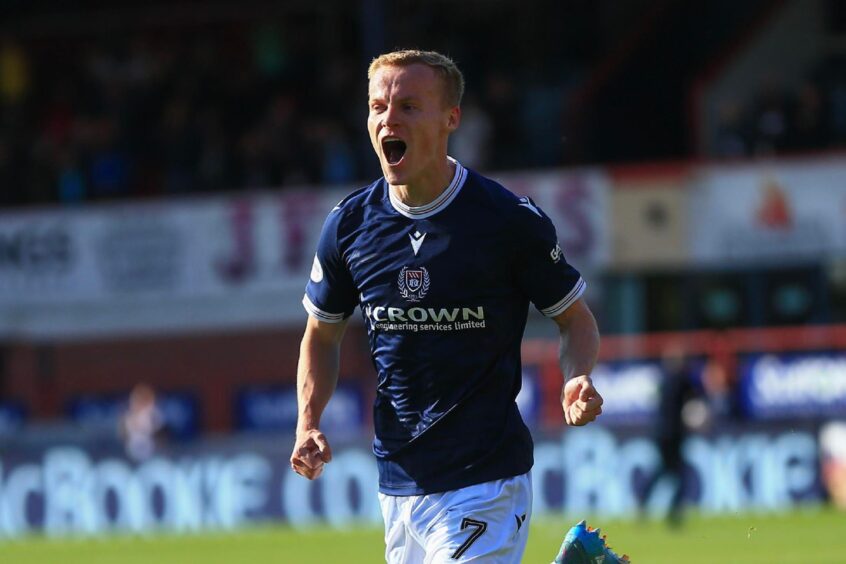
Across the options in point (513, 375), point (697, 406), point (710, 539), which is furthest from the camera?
point (697, 406)

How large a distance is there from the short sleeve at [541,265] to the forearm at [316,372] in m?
0.82

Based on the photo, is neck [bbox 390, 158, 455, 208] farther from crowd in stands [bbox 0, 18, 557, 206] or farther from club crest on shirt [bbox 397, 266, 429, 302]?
crowd in stands [bbox 0, 18, 557, 206]

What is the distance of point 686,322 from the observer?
27125 millimetres

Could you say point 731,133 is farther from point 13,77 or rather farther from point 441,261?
point 441,261

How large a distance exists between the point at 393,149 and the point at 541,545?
10.5 meters

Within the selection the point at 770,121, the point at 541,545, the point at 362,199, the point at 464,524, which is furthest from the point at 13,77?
the point at 464,524

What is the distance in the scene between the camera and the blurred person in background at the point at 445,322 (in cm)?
620

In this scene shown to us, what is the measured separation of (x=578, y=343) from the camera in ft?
20.9

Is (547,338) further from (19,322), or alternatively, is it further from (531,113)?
(19,322)

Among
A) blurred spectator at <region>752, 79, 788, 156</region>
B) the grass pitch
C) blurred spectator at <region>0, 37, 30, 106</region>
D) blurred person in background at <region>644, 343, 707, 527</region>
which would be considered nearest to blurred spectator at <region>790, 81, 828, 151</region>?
blurred spectator at <region>752, 79, 788, 156</region>

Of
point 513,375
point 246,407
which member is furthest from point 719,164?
point 513,375

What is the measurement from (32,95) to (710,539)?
19684 mm

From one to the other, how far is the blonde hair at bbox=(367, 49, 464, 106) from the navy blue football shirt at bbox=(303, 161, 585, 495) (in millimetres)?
297

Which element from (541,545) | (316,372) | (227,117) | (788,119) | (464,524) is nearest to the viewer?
(464,524)
